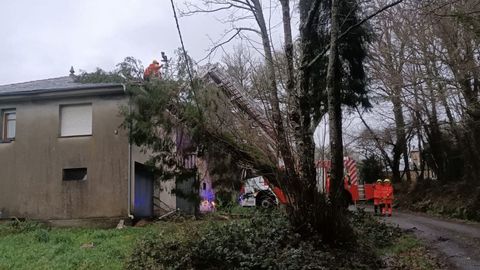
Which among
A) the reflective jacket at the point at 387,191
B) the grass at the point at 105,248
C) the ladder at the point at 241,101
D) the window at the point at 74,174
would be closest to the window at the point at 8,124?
the window at the point at 74,174

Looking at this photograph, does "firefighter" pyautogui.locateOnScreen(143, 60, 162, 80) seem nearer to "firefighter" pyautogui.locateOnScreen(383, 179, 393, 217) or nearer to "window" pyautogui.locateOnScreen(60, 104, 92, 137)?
"window" pyautogui.locateOnScreen(60, 104, 92, 137)

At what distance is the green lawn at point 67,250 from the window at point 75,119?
4.53 m

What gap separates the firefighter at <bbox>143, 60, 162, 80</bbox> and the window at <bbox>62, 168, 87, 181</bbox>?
5965 mm

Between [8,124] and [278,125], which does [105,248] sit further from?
[8,124]

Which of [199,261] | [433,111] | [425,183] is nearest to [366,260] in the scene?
[199,261]

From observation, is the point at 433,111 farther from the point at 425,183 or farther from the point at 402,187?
the point at 402,187

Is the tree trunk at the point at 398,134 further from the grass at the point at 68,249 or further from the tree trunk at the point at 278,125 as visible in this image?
the grass at the point at 68,249

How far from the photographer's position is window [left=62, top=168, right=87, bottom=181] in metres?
19.4

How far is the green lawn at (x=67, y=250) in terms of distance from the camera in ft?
34.6

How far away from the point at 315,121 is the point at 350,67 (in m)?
3.84

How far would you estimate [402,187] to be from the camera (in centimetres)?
3491

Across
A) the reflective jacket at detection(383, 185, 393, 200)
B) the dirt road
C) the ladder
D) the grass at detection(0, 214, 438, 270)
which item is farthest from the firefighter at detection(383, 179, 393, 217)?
the ladder

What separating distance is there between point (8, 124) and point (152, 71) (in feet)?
28.2

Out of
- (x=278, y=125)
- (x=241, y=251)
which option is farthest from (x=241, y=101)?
(x=241, y=251)
